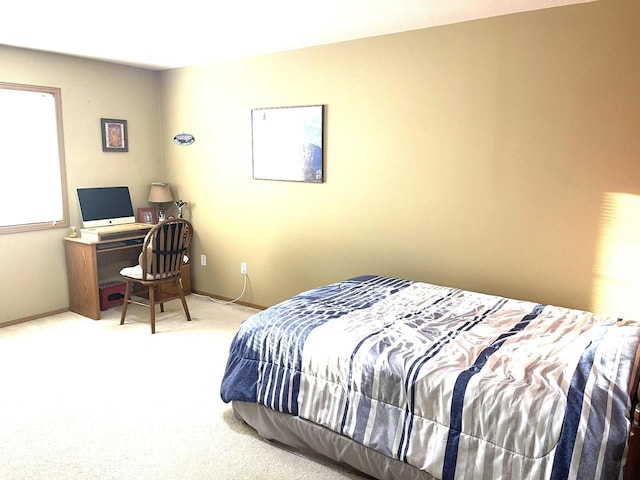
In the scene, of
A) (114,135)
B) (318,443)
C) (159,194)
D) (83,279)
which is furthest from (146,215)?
(318,443)

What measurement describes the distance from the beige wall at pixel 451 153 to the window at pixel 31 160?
1.34 m

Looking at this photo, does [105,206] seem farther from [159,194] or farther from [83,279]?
[83,279]

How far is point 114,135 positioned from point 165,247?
4.86ft

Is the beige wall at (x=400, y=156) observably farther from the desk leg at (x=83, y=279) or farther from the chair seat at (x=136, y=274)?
the chair seat at (x=136, y=274)

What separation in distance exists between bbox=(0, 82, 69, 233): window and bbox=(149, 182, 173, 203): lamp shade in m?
0.78

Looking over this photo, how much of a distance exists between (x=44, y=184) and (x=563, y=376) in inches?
165

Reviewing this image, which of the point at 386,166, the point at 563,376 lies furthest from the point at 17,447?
the point at 386,166

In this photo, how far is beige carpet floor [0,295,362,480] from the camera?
2197mm

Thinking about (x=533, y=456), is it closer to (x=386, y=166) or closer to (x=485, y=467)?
(x=485, y=467)

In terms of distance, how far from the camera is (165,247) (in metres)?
3.85

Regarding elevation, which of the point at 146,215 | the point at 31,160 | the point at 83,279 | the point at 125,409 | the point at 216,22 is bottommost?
the point at 125,409

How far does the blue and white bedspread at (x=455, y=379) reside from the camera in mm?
1641

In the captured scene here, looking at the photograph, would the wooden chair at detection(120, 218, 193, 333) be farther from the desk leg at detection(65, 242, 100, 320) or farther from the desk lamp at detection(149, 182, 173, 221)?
the desk lamp at detection(149, 182, 173, 221)

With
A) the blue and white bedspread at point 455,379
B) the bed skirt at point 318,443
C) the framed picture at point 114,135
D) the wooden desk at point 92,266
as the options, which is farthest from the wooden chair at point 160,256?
the bed skirt at point 318,443
